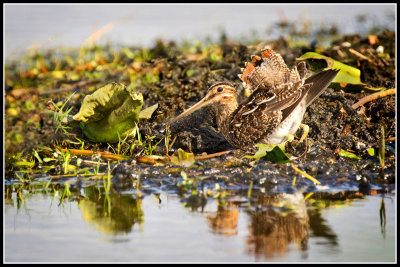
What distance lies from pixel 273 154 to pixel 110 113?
2.06 m

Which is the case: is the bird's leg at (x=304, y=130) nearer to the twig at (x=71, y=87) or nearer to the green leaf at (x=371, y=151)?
the green leaf at (x=371, y=151)

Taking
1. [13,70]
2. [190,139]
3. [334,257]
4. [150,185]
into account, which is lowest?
[334,257]

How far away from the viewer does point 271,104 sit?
7371 mm

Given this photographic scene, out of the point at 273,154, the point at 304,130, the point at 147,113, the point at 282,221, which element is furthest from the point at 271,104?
the point at 282,221

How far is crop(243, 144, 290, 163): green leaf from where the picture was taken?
683cm

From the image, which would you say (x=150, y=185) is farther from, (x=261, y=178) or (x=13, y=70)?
(x=13, y=70)

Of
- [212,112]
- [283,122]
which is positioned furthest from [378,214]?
[212,112]

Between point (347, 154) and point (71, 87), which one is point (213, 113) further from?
point (71, 87)

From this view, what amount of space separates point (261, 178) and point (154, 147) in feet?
4.94

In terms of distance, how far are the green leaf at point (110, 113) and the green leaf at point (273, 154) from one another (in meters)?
1.55

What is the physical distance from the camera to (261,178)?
661 centimetres

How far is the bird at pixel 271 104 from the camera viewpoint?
730cm

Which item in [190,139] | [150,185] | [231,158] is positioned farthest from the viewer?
[190,139]

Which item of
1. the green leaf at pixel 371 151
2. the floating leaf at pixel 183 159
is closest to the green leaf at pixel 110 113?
the floating leaf at pixel 183 159
